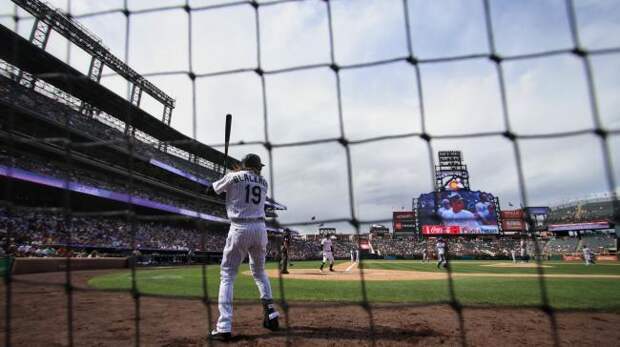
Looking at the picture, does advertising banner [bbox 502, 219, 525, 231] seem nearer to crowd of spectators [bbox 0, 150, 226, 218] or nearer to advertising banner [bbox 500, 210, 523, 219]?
advertising banner [bbox 500, 210, 523, 219]

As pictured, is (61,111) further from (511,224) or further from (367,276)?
(511,224)

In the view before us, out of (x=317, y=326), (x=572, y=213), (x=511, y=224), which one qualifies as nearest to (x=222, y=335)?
(x=317, y=326)

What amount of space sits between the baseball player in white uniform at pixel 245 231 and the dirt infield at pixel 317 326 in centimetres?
41

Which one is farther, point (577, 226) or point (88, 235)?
point (577, 226)

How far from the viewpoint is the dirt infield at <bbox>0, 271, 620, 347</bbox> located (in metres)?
3.42

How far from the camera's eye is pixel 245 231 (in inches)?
147

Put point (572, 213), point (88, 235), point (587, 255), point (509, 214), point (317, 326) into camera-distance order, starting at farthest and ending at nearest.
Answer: point (509, 214) → point (572, 213) → point (88, 235) → point (587, 255) → point (317, 326)

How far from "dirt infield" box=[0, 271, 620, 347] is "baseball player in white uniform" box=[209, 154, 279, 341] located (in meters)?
0.41

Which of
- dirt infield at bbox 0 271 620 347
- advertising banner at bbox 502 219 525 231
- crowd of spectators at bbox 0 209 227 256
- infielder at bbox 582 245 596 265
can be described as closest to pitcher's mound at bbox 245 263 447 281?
crowd of spectators at bbox 0 209 227 256

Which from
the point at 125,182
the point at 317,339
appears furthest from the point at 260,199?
the point at 125,182

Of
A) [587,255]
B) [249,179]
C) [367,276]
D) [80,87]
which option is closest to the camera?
[249,179]

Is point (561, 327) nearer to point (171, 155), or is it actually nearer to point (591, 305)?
point (591, 305)

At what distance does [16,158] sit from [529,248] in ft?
127

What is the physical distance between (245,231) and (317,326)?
134cm
